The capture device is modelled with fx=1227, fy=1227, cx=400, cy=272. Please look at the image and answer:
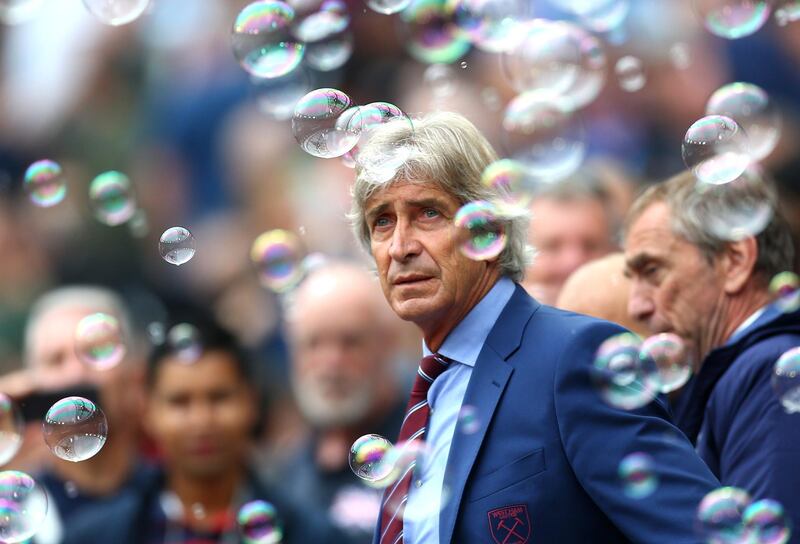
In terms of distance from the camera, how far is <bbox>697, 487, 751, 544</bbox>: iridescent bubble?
235cm

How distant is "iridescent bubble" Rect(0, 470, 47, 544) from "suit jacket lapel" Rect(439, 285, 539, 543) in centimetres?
151

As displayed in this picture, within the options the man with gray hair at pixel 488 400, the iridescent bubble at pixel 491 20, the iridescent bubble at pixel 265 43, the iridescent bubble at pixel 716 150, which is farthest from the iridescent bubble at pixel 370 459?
the iridescent bubble at pixel 491 20

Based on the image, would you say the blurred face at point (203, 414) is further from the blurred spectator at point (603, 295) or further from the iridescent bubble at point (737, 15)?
the iridescent bubble at point (737, 15)

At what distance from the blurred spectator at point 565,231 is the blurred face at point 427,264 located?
1.58 m

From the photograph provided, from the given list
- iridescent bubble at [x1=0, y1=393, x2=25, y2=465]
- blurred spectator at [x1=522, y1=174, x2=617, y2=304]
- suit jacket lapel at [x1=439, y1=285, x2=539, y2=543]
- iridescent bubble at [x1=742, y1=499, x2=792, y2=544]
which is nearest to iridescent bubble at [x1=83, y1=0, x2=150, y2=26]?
iridescent bubble at [x1=0, y1=393, x2=25, y2=465]

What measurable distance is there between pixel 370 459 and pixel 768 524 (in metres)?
0.92

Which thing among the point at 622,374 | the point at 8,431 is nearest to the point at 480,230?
the point at 622,374

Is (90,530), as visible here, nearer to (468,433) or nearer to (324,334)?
(324,334)

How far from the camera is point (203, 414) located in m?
4.42

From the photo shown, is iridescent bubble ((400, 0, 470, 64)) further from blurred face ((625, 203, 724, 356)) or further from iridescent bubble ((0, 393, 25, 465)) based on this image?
iridescent bubble ((0, 393, 25, 465))

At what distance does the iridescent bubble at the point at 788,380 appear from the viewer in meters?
2.72

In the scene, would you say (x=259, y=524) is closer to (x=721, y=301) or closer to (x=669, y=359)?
(x=669, y=359)

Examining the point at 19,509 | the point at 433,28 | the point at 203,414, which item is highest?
the point at 433,28

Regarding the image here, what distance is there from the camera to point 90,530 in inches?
170
